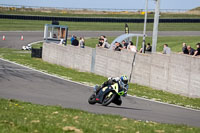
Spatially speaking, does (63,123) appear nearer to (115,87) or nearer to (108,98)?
(115,87)

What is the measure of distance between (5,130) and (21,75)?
15645mm

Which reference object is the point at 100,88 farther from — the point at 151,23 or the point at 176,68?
the point at 151,23

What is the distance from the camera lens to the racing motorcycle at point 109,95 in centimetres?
1405

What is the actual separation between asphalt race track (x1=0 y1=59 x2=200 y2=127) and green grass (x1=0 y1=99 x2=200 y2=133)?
2360mm

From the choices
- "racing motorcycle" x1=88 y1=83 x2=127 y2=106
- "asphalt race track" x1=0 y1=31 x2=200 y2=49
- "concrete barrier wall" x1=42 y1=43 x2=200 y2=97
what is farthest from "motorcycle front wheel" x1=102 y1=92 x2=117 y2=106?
"asphalt race track" x1=0 y1=31 x2=200 y2=49

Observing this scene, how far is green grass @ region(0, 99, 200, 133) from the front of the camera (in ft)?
27.8

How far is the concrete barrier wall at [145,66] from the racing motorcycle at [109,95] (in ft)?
19.9

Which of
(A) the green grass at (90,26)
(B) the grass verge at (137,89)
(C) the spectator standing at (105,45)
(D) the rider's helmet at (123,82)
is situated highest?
(A) the green grass at (90,26)

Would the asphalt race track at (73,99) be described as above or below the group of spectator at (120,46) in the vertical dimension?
below

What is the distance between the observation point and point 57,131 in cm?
830

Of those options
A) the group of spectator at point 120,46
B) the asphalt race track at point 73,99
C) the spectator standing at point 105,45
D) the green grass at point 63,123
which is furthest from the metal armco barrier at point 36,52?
the green grass at point 63,123

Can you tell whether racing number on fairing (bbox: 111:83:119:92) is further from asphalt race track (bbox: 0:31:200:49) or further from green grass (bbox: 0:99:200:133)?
asphalt race track (bbox: 0:31:200:49)

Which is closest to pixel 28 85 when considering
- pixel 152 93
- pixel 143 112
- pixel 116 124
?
pixel 152 93

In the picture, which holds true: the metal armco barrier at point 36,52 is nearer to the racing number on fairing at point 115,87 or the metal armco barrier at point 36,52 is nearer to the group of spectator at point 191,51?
the group of spectator at point 191,51
